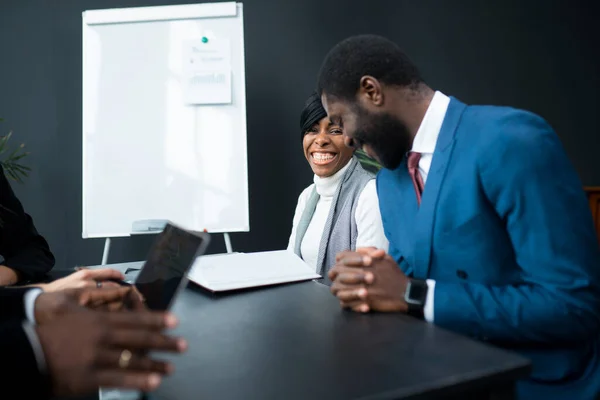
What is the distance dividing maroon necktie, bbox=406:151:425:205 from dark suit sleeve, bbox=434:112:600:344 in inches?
8.9

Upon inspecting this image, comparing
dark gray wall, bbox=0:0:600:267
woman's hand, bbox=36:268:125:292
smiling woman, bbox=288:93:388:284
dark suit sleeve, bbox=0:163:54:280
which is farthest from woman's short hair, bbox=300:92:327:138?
woman's hand, bbox=36:268:125:292

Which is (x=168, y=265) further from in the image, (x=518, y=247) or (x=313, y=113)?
(x=313, y=113)

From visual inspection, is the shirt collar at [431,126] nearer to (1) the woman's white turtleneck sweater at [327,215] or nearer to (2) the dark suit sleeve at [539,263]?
(2) the dark suit sleeve at [539,263]

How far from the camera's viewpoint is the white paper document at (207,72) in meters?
2.70

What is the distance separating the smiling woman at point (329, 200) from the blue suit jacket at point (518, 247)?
82 cm

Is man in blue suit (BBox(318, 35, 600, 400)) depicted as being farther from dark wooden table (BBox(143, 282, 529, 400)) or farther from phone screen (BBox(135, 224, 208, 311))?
phone screen (BBox(135, 224, 208, 311))

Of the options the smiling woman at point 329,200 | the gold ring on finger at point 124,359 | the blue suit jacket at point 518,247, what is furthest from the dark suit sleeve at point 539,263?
the smiling woman at point 329,200

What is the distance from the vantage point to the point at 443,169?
104 centimetres

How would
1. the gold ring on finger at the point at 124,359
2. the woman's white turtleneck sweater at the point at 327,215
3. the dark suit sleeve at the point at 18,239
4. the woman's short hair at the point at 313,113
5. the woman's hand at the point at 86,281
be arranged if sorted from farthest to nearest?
the woman's short hair at the point at 313,113, the woman's white turtleneck sweater at the point at 327,215, the dark suit sleeve at the point at 18,239, the woman's hand at the point at 86,281, the gold ring on finger at the point at 124,359

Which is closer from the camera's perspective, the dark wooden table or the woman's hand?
the dark wooden table

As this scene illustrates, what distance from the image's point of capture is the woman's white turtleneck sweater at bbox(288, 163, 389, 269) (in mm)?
1812

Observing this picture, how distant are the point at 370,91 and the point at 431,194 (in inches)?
11.6

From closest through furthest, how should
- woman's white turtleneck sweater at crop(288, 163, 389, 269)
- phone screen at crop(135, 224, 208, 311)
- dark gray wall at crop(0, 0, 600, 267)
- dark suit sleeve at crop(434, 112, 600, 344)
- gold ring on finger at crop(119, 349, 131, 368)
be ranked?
gold ring on finger at crop(119, 349, 131, 368) < phone screen at crop(135, 224, 208, 311) < dark suit sleeve at crop(434, 112, 600, 344) < woman's white turtleneck sweater at crop(288, 163, 389, 269) < dark gray wall at crop(0, 0, 600, 267)

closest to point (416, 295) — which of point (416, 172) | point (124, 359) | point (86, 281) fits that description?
point (416, 172)
